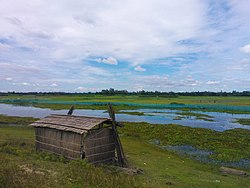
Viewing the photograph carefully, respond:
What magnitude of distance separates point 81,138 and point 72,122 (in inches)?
62.8

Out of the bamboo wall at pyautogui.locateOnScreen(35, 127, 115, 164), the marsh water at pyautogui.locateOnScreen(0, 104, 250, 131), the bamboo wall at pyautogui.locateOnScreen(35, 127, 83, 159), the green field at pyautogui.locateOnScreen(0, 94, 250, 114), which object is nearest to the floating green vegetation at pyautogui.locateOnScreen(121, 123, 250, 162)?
the marsh water at pyautogui.locateOnScreen(0, 104, 250, 131)

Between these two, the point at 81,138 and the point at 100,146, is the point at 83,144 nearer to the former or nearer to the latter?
the point at 81,138

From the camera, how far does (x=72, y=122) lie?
14945 millimetres

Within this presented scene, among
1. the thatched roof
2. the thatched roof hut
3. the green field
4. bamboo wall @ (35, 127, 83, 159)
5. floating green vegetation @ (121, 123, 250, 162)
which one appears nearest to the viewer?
the thatched roof

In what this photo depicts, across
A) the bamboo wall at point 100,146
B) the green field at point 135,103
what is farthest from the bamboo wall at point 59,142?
the green field at point 135,103

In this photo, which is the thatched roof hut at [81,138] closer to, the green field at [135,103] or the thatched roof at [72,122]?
the thatched roof at [72,122]

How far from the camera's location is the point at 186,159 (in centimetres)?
1870

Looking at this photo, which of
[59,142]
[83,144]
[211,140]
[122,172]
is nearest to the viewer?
[122,172]

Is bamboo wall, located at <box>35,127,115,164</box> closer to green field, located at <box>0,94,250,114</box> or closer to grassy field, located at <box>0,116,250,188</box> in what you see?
grassy field, located at <box>0,116,250,188</box>

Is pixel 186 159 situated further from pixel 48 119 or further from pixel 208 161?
pixel 48 119

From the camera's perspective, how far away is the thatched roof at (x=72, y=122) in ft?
45.1

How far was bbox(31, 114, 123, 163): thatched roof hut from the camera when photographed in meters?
13.9

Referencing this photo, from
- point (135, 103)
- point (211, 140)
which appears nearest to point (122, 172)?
point (211, 140)

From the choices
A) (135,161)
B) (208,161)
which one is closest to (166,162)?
(135,161)
